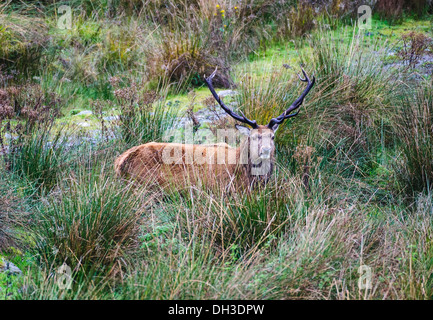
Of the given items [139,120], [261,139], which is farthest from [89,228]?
[139,120]

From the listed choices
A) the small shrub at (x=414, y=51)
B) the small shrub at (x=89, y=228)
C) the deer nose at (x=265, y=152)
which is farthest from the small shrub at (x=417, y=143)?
the small shrub at (x=89, y=228)

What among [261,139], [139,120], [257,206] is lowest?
[257,206]

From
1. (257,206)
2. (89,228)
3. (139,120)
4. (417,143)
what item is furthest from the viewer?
(139,120)

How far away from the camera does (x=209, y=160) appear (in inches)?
210

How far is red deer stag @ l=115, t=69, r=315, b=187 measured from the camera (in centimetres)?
504

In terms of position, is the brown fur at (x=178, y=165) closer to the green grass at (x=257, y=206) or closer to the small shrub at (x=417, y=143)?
the green grass at (x=257, y=206)

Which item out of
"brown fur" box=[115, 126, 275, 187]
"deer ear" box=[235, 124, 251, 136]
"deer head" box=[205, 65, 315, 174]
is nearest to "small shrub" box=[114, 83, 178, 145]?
"brown fur" box=[115, 126, 275, 187]

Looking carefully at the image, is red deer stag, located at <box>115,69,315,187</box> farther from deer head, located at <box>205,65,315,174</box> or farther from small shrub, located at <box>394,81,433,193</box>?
small shrub, located at <box>394,81,433,193</box>

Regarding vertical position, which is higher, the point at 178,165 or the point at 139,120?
the point at 139,120

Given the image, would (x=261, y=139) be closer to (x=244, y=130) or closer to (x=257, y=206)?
(x=244, y=130)

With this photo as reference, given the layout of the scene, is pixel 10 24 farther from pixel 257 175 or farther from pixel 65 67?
→ pixel 257 175

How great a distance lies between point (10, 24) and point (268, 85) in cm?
507

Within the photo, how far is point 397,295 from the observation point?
331 cm

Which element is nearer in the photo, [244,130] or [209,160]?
[244,130]
